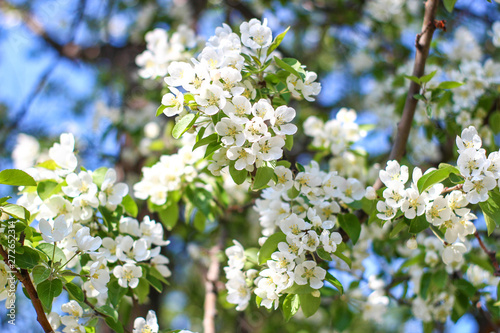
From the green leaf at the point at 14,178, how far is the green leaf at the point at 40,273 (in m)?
0.28

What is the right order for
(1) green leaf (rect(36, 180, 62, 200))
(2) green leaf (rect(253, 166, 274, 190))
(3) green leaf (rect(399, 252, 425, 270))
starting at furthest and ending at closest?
(3) green leaf (rect(399, 252, 425, 270)) → (1) green leaf (rect(36, 180, 62, 200)) → (2) green leaf (rect(253, 166, 274, 190))

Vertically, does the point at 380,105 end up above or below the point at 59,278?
below

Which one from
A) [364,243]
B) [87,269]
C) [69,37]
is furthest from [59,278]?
[69,37]

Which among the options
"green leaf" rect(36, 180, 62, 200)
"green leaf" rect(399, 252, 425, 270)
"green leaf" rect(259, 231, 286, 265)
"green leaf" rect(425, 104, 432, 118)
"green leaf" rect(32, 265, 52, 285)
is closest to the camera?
"green leaf" rect(32, 265, 52, 285)

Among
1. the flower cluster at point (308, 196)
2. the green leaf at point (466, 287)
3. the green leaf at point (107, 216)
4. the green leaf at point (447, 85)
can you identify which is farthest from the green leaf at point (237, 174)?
the green leaf at point (466, 287)

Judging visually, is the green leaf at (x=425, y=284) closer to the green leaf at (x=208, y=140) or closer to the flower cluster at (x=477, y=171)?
the flower cluster at (x=477, y=171)

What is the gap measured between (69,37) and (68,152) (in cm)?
335

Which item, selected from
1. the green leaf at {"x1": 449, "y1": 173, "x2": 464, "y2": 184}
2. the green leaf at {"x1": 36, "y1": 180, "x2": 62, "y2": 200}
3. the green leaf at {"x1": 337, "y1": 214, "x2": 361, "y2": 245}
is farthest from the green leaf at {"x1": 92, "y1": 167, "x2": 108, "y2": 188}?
the green leaf at {"x1": 449, "y1": 173, "x2": 464, "y2": 184}

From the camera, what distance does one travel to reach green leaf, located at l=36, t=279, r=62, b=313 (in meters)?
1.40

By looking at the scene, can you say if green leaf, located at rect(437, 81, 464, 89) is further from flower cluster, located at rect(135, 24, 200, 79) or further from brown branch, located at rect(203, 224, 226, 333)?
brown branch, located at rect(203, 224, 226, 333)

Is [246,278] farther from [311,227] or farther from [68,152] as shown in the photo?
[68,152]

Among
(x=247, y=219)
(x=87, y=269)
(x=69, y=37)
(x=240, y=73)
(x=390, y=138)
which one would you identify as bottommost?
(x=247, y=219)

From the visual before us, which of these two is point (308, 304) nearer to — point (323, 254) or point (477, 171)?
point (323, 254)

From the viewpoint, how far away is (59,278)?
4.75 ft
